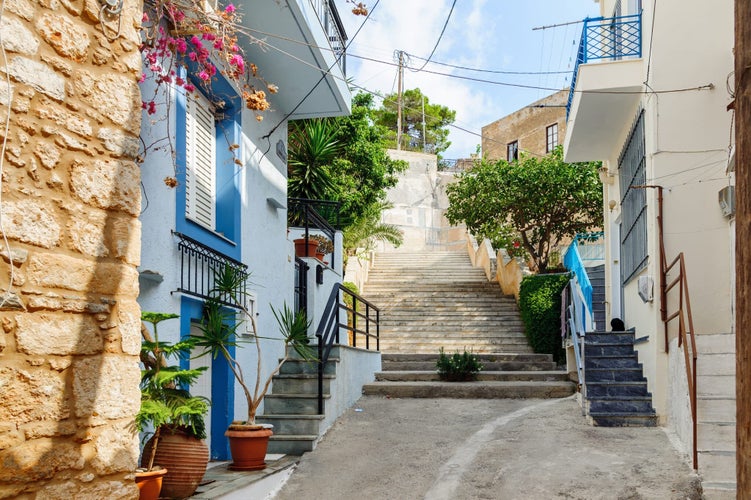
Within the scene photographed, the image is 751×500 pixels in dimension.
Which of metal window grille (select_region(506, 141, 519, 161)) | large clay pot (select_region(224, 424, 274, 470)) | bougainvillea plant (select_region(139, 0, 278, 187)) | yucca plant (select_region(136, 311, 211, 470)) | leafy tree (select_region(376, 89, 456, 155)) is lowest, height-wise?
large clay pot (select_region(224, 424, 274, 470))

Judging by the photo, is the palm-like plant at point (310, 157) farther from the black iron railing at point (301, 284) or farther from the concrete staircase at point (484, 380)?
the concrete staircase at point (484, 380)

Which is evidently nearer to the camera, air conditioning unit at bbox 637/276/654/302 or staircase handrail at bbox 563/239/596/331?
air conditioning unit at bbox 637/276/654/302

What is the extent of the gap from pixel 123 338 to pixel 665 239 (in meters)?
6.88

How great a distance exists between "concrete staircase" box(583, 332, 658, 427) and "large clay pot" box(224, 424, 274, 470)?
159 inches

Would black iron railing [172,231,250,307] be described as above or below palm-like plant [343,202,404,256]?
below

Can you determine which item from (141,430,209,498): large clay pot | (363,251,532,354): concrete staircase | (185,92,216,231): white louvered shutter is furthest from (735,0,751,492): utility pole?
(363,251,532,354): concrete staircase

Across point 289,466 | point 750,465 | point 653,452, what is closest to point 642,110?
point 653,452

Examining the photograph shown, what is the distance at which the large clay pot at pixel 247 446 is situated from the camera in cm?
726

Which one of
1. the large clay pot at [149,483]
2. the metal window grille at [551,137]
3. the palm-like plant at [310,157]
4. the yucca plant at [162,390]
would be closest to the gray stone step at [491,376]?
the palm-like plant at [310,157]

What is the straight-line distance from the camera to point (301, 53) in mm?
8828

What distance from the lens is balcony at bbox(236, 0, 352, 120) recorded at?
7.90 m

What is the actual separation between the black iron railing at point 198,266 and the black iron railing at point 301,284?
3.61 m

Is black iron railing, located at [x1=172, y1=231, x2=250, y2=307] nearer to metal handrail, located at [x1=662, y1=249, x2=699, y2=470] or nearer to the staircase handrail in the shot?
metal handrail, located at [x1=662, y1=249, x2=699, y2=470]

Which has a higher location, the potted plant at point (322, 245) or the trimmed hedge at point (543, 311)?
the potted plant at point (322, 245)
